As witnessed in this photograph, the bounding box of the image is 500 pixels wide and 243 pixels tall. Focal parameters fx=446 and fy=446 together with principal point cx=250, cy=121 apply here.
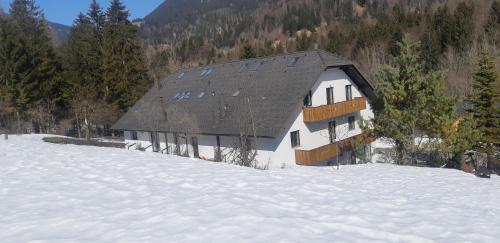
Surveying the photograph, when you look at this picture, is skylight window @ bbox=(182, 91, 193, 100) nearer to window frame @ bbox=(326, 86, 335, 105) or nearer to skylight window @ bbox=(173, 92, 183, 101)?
skylight window @ bbox=(173, 92, 183, 101)

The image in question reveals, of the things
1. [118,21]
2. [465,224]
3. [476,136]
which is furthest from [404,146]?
[118,21]

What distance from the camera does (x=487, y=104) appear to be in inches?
943

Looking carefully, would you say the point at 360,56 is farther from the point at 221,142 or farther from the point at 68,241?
the point at 68,241

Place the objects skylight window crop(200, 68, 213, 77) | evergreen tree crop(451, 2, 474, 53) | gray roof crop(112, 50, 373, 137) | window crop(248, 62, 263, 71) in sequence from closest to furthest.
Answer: gray roof crop(112, 50, 373, 137)
window crop(248, 62, 263, 71)
skylight window crop(200, 68, 213, 77)
evergreen tree crop(451, 2, 474, 53)

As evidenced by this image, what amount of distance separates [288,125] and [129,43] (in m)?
29.4

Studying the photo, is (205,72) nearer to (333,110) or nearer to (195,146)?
(195,146)

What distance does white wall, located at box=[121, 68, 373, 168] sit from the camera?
79.4 ft

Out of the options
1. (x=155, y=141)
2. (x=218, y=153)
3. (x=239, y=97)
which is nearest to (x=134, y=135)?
(x=155, y=141)

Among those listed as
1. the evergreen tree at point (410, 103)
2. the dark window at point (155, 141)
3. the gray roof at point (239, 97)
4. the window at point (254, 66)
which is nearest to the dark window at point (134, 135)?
the gray roof at point (239, 97)

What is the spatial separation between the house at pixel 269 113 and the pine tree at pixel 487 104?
615 cm

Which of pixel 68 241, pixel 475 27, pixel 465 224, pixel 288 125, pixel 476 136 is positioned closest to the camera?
pixel 68 241

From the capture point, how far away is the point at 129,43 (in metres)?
48.5

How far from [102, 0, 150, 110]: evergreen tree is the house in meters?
10.2

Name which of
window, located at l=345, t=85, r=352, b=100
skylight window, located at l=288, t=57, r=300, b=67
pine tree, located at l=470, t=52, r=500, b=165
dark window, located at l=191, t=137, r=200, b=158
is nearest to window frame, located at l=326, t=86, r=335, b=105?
window, located at l=345, t=85, r=352, b=100
